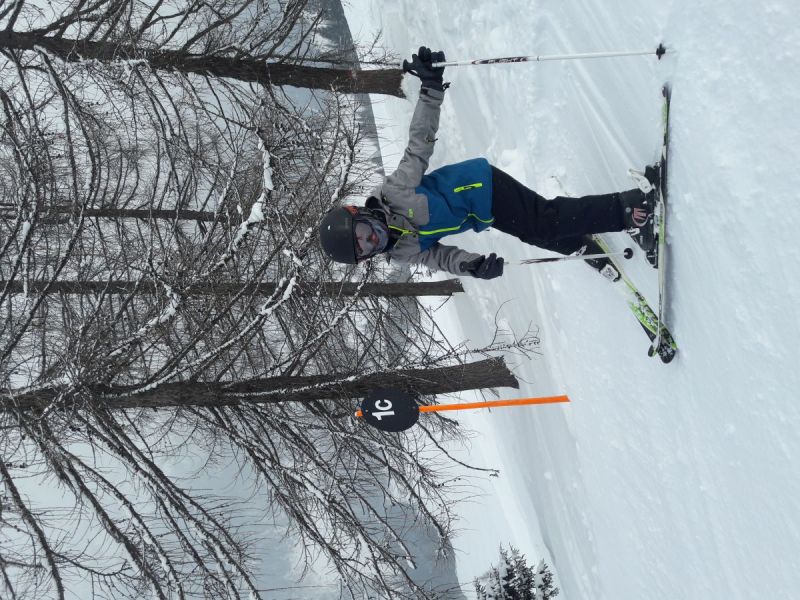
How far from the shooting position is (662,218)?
368cm

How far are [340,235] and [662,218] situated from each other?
1.94m

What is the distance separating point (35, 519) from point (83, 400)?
0.84 meters

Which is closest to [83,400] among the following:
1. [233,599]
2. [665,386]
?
[233,599]

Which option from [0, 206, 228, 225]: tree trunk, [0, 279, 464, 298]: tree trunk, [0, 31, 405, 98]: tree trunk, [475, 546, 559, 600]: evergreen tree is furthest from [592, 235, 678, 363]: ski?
[0, 206, 228, 225]: tree trunk

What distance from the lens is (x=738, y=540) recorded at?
11.7 ft

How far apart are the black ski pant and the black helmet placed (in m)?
1.05

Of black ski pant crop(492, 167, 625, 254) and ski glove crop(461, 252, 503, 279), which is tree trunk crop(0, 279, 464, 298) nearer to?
ski glove crop(461, 252, 503, 279)

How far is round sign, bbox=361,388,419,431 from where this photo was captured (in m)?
4.41

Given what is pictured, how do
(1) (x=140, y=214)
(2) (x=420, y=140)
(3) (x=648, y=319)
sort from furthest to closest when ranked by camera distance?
(1) (x=140, y=214) → (3) (x=648, y=319) → (2) (x=420, y=140)

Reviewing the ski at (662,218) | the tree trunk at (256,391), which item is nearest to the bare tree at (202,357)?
the tree trunk at (256,391)

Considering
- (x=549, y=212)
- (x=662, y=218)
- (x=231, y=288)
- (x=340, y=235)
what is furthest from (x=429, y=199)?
(x=231, y=288)

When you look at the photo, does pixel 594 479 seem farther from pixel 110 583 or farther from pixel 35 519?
pixel 35 519

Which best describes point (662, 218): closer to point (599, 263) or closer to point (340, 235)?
point (599, 263)

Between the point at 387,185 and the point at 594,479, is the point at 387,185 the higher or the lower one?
the higher one
